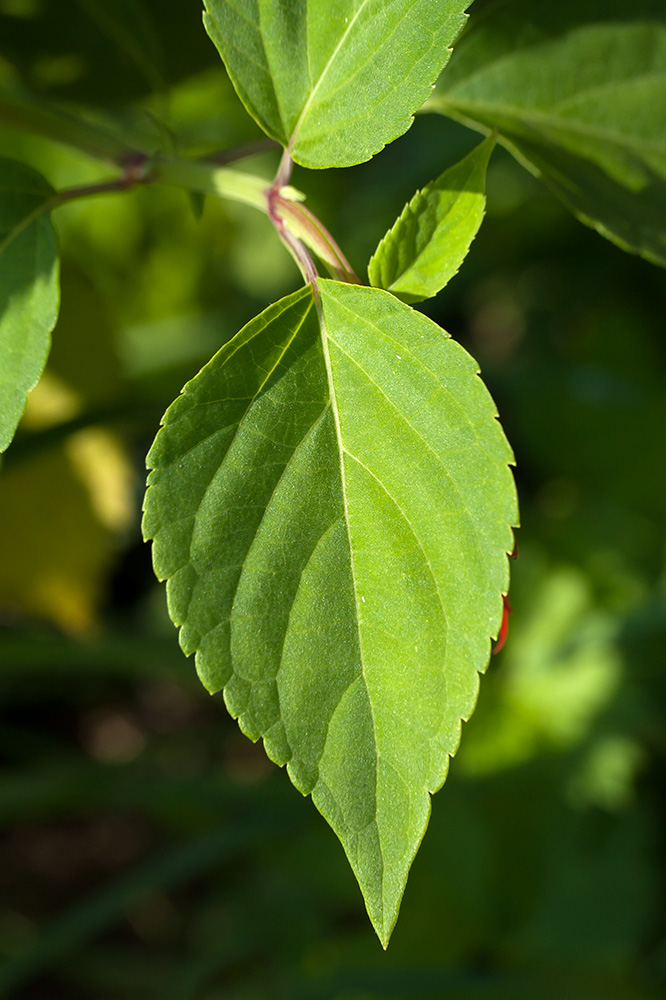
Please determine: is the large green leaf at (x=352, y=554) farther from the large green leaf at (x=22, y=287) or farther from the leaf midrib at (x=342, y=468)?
the large green leaf at (x=22, y=287)

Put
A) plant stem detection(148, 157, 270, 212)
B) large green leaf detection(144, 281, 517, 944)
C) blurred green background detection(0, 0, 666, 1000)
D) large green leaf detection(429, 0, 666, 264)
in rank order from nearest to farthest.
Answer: large green leaf detection(144, 281, 517, 944) → plant stem detection(148, 157, 270, 212) → large green leaf detection(429, 0, 666, 264) → blurred green background detection(0, 0, 666, 1000)

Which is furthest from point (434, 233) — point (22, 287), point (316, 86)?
point (22, 287)

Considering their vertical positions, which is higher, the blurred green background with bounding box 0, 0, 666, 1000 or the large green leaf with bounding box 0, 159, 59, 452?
the large green leaf with bounding box 0, 159, 59, 452

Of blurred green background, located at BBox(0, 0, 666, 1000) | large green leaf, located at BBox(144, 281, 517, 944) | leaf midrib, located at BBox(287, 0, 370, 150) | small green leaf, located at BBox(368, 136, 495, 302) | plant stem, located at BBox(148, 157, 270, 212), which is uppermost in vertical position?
leaf midrib, located at BBox(287, 0, 370, 150)

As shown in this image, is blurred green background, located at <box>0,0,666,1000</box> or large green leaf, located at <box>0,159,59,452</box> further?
blurred green background, located at <box>0,0,666,1000</box>

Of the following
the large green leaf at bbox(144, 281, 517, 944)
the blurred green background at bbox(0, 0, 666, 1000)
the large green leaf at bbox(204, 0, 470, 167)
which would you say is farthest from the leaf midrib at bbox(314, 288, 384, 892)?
the blurred green background at bbox(0, 0, 666, 1000)

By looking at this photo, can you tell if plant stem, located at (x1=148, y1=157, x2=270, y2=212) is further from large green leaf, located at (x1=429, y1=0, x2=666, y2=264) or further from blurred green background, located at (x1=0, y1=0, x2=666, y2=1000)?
large green leaf, located at (x1=429, y1=0, x2=666, y2=264)

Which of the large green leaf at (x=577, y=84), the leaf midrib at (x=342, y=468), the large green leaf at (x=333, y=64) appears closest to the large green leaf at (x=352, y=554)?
the leaf midrib at (x=342, y=468)
